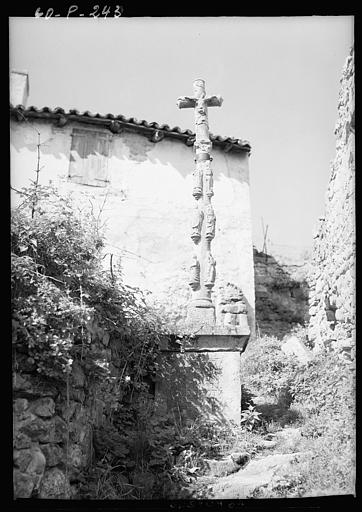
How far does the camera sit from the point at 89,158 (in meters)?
11.1

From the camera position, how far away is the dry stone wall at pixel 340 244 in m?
5.90

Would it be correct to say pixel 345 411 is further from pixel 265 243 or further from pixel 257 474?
pixel 265 243

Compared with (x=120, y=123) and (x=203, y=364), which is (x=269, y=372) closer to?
(x=203, y=364)

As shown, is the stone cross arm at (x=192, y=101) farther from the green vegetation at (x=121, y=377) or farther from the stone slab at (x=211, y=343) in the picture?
the stone slab at (x=211, y=343)

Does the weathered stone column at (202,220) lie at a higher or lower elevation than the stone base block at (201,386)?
higher

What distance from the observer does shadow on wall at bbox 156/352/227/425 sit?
5.75 metres

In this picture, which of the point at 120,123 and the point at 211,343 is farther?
the point at 120,123

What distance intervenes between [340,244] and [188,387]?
2437mm

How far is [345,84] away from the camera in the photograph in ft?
20.5

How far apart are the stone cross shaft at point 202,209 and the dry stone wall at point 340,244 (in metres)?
1.37

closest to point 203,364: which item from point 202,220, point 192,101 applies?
point 202,220

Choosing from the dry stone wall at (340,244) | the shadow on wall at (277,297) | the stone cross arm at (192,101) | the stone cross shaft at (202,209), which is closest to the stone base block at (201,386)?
the stone cross shaft at (202,209)

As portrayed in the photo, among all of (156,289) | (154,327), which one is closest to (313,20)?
(154,327)

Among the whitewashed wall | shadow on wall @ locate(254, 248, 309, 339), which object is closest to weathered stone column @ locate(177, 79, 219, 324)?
the whitewashed wall
